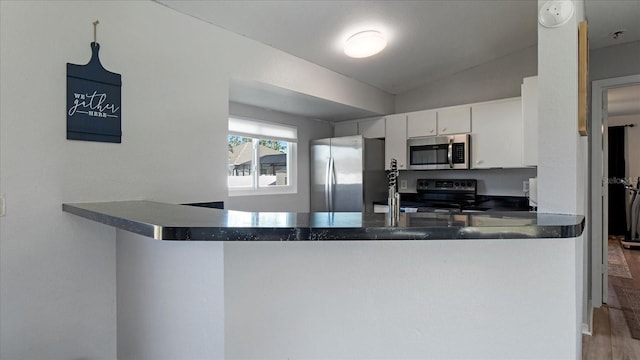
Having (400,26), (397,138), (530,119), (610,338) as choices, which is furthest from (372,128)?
(610,338)

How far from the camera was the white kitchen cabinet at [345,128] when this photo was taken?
4.59 m

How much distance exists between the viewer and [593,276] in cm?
326

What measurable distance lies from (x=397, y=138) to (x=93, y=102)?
10.3ft

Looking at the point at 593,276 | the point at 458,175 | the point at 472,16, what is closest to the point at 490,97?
the point at 458,175

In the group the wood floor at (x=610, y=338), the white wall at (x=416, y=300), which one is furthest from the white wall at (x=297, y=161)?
the wood floor at (x=610, y=338)

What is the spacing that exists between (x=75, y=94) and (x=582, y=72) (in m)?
2.48

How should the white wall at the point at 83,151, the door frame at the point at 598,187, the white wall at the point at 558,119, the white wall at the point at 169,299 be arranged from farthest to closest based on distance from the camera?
the door frame at the point at 598,187 < the white wall at the point at 83,151 < the white wall at the point at 558,119 < the white wall at the point at 169,299

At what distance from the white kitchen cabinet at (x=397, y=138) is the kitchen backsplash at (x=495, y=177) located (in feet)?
1.40

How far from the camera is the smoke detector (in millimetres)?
1444

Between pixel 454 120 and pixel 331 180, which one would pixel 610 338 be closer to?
pixel 454 120

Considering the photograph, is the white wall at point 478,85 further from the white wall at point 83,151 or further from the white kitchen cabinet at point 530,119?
the white wall at point 83,151

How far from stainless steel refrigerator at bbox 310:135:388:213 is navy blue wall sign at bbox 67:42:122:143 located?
8.22ft

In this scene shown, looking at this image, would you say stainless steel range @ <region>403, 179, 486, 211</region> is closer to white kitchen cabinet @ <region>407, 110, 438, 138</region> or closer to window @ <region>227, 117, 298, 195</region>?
white kitchen cabinet @ <region>407, 110, 438, 138</region>

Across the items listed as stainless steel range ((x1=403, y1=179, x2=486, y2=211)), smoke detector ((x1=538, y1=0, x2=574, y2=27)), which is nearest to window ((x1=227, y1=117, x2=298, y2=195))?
stainless steel range ((x1=403, y1=179, x2=486, y2=211))
